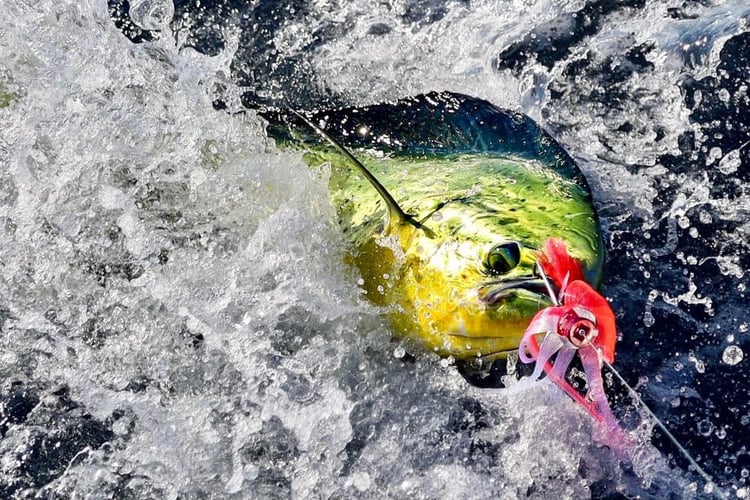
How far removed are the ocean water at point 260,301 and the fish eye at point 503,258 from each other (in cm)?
47

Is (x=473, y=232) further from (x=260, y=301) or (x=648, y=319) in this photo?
(x=648, y=319)

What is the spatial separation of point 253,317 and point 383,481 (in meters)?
0.69

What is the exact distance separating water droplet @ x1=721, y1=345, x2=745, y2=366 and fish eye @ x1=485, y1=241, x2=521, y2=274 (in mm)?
1085

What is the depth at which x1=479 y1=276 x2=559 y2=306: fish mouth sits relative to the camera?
2.22m

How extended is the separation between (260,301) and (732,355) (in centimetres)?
167

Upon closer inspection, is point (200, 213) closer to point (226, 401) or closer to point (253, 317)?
point (253, 317)

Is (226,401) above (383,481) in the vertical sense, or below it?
above

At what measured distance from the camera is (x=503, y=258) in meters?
2.29

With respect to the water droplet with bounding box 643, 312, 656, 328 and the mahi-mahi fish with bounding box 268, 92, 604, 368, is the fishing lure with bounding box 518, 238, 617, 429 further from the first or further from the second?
the water droplet with bounding box 643, 312, 656, 328

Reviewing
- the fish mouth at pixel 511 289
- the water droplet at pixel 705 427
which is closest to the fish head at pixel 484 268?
the fish mouth at pixel 511 289

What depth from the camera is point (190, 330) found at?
2.77 metres

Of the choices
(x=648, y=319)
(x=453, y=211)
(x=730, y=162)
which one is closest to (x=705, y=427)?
(x=648, y=319)

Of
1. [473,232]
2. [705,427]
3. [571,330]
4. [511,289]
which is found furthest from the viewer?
[705,427]

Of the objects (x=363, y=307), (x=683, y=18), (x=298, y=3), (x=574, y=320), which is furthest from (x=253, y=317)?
(x=683, y=18)
